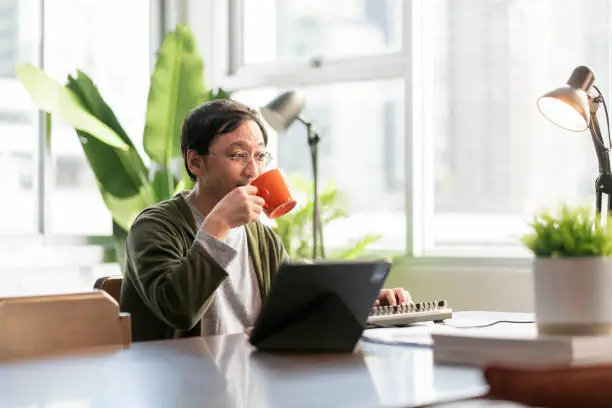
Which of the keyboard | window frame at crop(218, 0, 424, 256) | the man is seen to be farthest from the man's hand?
window frame at crop(218, 0, 424, 256)

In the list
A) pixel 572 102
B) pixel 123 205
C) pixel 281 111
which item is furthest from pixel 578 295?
pixel 123 205

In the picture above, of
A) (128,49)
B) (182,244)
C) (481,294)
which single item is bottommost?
(481,294)

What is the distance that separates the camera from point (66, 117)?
399 centimetres

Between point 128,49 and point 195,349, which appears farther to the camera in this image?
point 128,49

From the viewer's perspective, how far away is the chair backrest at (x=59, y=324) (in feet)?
5.42

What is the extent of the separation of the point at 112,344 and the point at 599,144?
3.85 feet

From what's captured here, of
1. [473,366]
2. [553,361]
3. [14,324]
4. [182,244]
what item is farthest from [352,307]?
[182,244]

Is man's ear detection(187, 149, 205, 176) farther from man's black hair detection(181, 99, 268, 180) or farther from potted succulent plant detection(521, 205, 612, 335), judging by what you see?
potted succulent plant detection(521, 205, 612, 335)

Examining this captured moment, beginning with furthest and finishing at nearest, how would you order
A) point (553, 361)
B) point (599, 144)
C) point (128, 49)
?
point (128, 49) → point (599, 144) → point (553, 361)

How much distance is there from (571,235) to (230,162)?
1.24 m

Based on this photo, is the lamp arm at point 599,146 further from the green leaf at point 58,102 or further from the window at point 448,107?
the green leaf at point 58,102

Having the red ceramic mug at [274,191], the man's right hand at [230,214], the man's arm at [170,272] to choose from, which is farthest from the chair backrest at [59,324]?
the red ceramic mug at [274,191]

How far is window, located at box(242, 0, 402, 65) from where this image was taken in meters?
4.47

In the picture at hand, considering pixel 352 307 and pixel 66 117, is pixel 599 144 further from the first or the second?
pixel 66 117
